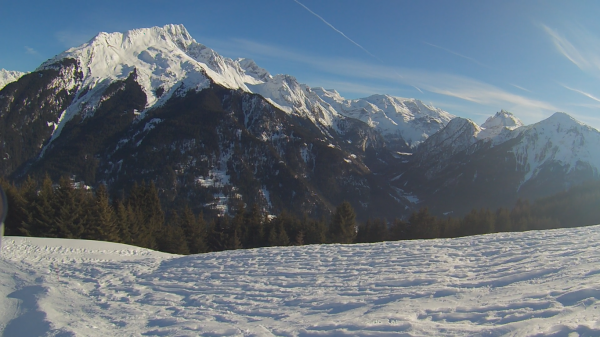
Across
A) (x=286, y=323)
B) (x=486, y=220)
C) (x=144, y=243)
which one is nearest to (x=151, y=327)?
(x=286, y=323)

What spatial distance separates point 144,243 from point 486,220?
2054 inches

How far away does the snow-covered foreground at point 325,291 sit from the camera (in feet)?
24.8

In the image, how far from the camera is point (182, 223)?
4575 centimetres

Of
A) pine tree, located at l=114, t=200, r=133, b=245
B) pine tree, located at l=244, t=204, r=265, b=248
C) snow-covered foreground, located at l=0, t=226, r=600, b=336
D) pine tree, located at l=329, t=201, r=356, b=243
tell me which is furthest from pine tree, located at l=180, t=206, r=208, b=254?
snow-covered foreground, located at l=0, t=226, r=600, b=336

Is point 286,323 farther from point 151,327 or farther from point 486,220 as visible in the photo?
point 486,220

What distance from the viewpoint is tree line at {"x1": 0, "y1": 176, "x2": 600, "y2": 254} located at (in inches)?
1261

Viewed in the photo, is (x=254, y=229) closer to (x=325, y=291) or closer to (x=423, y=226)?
(x=423, y=226)

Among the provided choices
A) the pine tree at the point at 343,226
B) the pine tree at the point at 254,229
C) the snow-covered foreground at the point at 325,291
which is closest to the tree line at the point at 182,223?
the pine tree at the point at 343,226

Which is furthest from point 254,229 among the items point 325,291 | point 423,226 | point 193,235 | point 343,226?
point 325,291

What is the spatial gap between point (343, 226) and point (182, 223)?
21.8m

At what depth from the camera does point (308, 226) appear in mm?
49750

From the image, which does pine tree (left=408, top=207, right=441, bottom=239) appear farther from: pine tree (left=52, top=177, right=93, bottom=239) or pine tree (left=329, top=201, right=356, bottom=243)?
pine tree (left=52, top=177, right=93, bottom=239)

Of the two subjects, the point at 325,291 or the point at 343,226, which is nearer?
the point at 325,291

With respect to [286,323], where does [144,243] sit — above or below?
below
